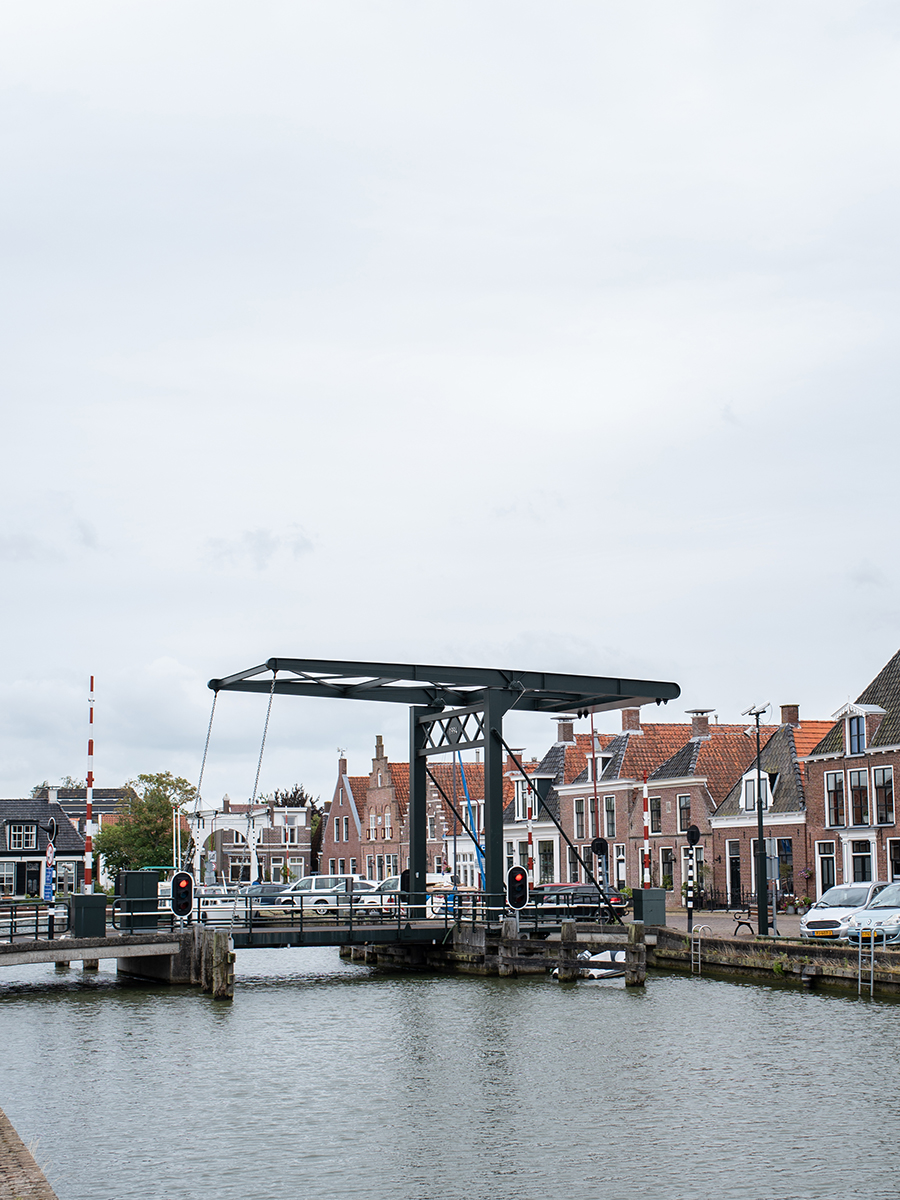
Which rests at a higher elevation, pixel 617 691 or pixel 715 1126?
pixel 617 691

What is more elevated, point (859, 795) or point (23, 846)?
point (859, 795)

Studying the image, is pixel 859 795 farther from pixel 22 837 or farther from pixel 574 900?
pixel 22 837

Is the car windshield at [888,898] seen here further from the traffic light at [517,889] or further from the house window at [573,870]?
the house window at [573,870]

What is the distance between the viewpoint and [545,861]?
57.8 meters

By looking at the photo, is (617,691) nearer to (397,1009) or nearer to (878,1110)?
(397,1009)

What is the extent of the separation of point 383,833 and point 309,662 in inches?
1704

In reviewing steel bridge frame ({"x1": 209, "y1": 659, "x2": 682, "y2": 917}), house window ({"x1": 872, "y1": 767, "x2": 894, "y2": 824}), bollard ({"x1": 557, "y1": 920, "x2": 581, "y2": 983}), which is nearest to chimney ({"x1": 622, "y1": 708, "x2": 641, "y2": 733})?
house window ({"x1": 872, "y1": 767, "x2": 894, "y2": 824})

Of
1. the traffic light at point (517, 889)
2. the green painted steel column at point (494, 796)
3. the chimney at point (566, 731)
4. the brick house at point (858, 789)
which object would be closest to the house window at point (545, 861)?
the chimney at point (566, 731)

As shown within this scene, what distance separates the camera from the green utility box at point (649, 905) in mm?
27859

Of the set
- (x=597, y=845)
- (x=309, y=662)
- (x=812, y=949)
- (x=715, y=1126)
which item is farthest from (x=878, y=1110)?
(x=597, y=845)

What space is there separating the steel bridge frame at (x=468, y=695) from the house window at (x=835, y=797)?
12785mm

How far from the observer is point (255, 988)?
26797mm

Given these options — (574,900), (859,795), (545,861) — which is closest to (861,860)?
(859,795)

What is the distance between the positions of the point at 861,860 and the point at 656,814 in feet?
37.1
